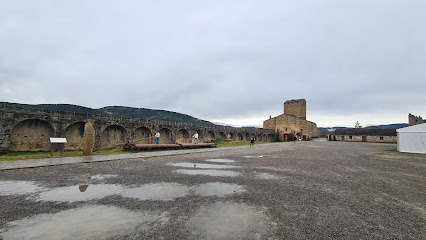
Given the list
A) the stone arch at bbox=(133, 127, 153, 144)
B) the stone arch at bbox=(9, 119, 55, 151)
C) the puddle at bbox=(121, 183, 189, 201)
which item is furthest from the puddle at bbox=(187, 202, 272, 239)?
the stone arch at bbox=(133, 127, 153, 144)

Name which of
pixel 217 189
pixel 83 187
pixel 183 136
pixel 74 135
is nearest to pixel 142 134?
pixel 74 135

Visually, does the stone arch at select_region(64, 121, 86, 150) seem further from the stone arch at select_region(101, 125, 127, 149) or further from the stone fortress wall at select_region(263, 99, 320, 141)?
the stone fortress wall at select_region(263, 99, 320, 141)

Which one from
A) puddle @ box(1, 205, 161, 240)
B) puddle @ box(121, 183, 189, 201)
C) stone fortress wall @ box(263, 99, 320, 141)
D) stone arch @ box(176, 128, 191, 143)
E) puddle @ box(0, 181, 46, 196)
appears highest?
stone fortress wall @ box(263, 99, 320, 141)

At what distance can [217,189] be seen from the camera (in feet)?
19.2

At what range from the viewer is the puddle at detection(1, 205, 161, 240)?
3.08 meters

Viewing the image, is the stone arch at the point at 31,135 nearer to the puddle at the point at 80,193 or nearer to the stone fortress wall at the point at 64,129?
the stone fortress wall at the point at 64,129

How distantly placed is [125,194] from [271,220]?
380 centimetres

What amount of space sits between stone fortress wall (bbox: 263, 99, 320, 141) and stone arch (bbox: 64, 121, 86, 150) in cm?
5660

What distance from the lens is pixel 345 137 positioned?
200 ft

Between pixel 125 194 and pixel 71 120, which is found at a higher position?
pixel 71 120

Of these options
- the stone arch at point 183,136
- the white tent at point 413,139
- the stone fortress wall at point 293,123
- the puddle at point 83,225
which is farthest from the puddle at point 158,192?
the stone fortress wall at point 293,123

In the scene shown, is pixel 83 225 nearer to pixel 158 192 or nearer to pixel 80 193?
pixel 158 192

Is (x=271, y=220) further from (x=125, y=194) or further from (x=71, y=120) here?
(x=71, y=120)

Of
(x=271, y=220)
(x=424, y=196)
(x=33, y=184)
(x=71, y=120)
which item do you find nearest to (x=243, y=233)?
(x=271, y=220)
